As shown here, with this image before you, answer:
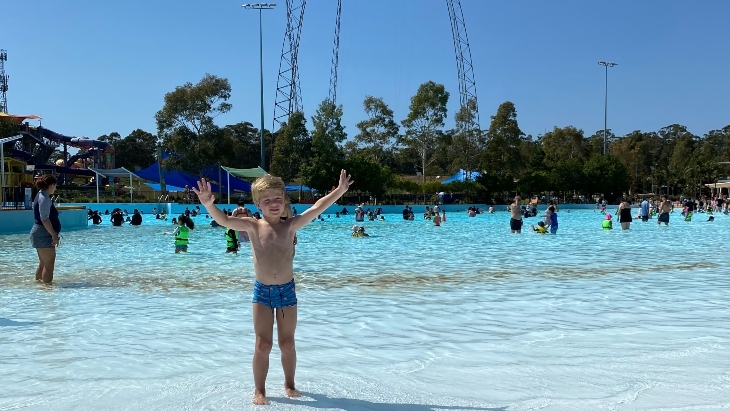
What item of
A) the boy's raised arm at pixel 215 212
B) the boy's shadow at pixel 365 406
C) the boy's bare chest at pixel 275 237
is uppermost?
the boy's raised arm at pixel 215 212

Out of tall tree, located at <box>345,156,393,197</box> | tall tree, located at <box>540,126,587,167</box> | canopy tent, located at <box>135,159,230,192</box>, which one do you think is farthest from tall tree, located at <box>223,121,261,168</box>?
tall tree, located at <box>540,126,587,167</box>

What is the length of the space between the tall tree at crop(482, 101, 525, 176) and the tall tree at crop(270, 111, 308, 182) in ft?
59.2

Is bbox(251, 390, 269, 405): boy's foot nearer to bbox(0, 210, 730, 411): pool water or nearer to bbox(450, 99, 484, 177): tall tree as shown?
bbox(0, 210, 730, 411): pool water

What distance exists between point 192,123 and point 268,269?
4774cm

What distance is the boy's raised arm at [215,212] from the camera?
12.4 ft

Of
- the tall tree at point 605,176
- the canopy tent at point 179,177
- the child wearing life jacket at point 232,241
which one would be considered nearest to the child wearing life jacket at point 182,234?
the child wearing life jacket at point 232,241

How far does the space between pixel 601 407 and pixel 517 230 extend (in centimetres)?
1923

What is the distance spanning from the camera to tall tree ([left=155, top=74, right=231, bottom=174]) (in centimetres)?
4834

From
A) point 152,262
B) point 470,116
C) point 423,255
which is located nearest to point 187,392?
point 152,262

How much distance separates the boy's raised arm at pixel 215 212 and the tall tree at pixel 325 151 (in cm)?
4482

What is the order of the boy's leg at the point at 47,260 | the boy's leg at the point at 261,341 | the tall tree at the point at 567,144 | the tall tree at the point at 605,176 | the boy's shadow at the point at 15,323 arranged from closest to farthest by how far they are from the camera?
the boy's leg at the point at 261,341, the boy's shadow at the point at 15,323, the boy's leg at the point at 47,260, the tall tree at the point at 605,176, the tall tree at the point at 567,144

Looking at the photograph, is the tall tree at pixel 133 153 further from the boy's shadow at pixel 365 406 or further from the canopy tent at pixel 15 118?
the boy's shadow at pixel 365 406

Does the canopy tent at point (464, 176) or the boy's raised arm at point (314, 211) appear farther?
the canopy tent at point (464, 176)

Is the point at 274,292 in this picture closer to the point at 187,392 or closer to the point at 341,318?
the point at 187,392
